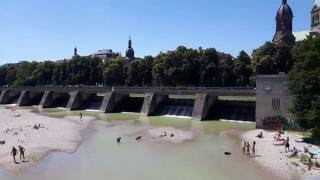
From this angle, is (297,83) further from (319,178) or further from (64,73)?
(64,73)

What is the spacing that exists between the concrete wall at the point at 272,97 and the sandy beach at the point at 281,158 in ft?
13.1

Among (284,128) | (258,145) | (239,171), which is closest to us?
(239,171)

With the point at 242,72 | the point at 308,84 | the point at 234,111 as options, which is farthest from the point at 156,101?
the point at 308,84

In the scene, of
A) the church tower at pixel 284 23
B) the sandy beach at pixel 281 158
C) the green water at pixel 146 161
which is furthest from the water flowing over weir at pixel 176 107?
the church tower at pixel 284 23

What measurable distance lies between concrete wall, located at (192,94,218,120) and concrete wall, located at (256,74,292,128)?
43.5 ft

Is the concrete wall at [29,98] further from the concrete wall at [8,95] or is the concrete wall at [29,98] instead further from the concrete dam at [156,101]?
the concrete wall at [8,95]

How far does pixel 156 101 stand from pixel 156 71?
30.7 metres

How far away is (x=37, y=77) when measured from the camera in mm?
152250

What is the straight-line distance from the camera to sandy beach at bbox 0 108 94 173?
39.3 metres

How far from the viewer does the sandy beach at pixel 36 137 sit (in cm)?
3931

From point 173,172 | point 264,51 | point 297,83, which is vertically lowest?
point 173,172

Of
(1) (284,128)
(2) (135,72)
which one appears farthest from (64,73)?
(1) (284,128)

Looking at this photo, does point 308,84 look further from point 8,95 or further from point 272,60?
point 8,95

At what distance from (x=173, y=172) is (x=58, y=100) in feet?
246
